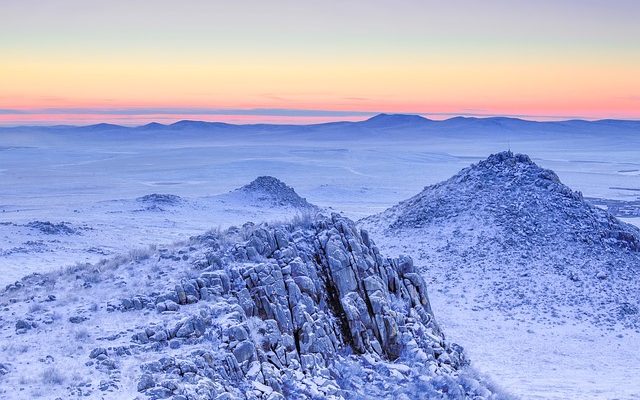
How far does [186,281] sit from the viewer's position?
514 inches

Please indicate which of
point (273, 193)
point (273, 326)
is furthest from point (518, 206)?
point (273, 193)

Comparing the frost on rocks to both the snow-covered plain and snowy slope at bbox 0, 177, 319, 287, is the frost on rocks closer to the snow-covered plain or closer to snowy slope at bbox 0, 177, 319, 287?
the snow-covered plain

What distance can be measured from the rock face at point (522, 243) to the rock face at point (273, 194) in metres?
17.4

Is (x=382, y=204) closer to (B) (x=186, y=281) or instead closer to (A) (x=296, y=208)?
(A) (x=296, y=208)

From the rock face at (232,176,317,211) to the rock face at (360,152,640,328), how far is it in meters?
17.4

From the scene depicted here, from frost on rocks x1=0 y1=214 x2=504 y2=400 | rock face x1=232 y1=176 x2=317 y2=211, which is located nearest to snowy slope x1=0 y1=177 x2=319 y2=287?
rock face x1=232 y1=176 x2=317 y2=211

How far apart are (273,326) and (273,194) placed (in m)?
40.0

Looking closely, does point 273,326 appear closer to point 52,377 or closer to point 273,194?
point 52,377

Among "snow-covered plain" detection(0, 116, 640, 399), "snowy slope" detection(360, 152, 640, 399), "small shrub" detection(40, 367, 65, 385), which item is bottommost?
"snow-covered plain" detection(0, 116, 640, 399)

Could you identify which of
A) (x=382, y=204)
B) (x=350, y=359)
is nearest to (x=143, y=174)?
(x=382, y=204)

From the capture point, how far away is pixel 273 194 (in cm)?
5184

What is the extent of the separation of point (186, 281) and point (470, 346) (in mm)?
10124

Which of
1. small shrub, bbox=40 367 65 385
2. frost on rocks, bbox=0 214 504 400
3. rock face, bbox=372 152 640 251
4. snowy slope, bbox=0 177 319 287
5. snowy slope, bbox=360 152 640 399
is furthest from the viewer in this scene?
snowy slope, bbox=0 177 319 287

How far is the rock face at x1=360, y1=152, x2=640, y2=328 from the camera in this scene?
2372 cm
